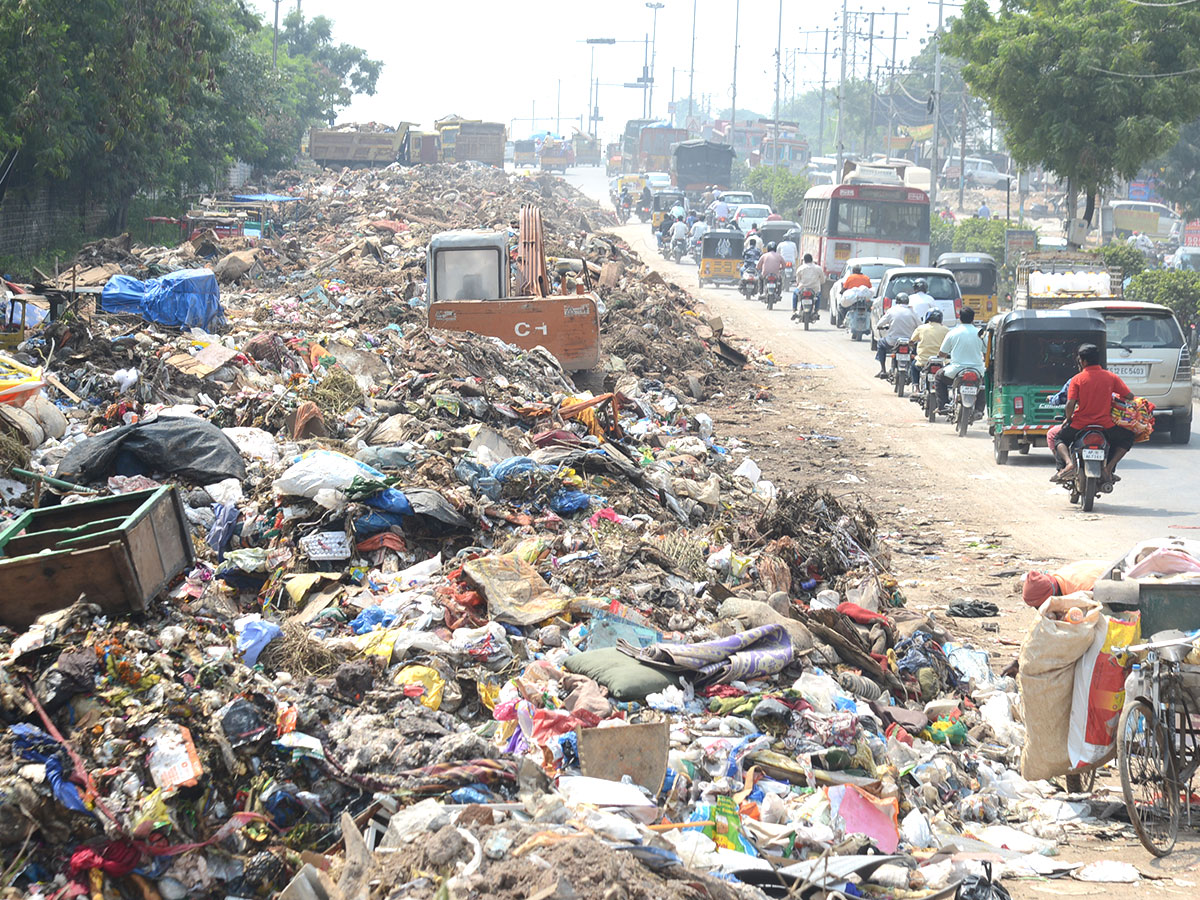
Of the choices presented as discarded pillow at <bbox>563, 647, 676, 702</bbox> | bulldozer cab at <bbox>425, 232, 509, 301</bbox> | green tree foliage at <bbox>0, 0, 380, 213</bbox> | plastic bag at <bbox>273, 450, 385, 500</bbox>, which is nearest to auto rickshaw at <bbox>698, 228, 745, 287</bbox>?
green tree foliage at <bbox>0, 0, 380, 213</bbox>

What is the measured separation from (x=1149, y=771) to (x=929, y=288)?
16.9 meters

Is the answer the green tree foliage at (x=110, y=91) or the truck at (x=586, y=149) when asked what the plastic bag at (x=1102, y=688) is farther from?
the truck at (x=586, y=149)

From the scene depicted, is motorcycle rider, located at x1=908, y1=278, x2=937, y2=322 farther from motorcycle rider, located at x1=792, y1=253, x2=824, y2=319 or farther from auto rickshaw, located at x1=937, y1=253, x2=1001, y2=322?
motorcycle rider, located at x1=792, y1=253, x2=824, y2=319

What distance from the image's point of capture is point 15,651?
15.9 feet

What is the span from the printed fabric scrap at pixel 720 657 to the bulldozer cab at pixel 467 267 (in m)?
10.7

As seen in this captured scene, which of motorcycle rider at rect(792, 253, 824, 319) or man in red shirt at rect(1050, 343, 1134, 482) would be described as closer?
man in red shirt at rect(1050, 343, 1134, 482)

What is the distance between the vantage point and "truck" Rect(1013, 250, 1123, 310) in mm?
19281

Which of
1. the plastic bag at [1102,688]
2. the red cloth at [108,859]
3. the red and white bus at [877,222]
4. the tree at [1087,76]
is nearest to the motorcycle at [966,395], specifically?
the plastic bag at [1102,688]

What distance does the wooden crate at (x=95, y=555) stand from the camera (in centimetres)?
534

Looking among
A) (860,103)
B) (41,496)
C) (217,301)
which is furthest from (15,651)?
(860,103)

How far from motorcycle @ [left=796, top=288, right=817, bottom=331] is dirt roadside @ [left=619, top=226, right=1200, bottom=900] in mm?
4920

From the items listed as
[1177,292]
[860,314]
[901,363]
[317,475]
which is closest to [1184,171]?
[860,314]

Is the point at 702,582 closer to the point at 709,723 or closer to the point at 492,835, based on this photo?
the point at 709,723

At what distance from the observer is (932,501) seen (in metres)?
12.0
